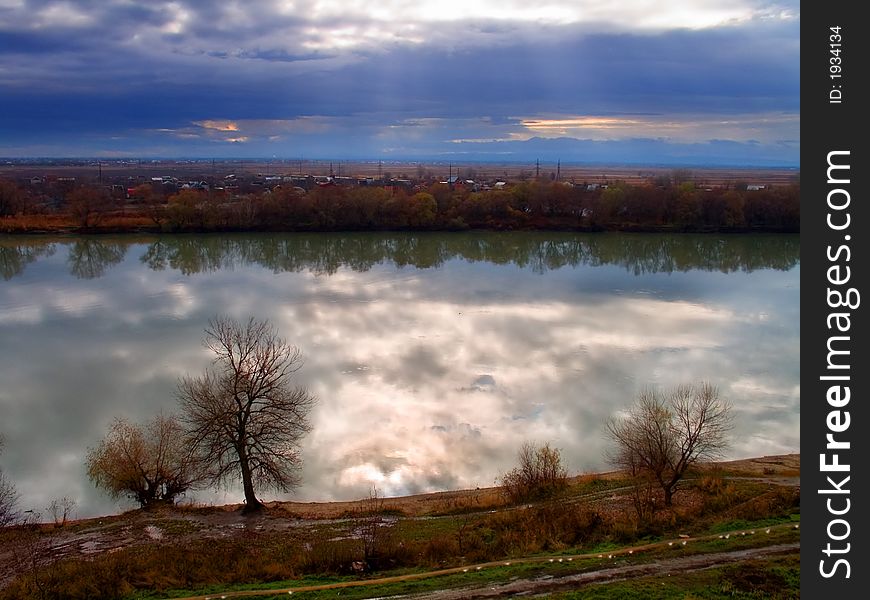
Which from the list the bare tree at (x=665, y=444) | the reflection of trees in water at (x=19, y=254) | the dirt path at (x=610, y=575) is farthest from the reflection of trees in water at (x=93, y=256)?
the dirt path at (x=610, y=575)

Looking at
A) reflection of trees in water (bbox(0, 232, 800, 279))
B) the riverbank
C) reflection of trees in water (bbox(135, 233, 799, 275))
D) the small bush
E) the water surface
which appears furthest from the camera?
reflection of trees in water (bbox(135, 233, 799, 275))

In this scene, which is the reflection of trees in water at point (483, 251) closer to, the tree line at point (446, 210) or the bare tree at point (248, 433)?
the tree line at point (446, 210)

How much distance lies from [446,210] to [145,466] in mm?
39745

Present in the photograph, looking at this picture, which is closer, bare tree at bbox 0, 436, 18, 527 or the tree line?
bare tree at bbox 0, 436, 18, 527

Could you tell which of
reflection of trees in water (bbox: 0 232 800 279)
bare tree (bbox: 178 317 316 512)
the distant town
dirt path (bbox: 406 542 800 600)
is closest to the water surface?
reflection of trees in water (bbox: 0 232 800 279)

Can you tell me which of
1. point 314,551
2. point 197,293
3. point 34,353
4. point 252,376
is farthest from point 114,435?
point 197,293

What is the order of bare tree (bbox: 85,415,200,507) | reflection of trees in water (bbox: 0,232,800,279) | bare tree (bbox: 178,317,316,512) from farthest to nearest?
reflection of trees in water (bbox: 0,232,800,279) → bare tree (bbox: 85,415,200,507) → bare tree (bbox: 178,317,316,512)

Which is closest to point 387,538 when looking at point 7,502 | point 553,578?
point 553,578

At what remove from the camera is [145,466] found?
12.3 m

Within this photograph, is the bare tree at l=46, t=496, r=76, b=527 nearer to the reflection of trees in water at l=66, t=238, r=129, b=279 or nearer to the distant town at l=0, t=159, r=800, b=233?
the reflection of trees in water at l=66, t=238, r=129, b=279

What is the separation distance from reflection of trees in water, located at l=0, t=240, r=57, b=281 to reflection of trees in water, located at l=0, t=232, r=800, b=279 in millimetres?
50

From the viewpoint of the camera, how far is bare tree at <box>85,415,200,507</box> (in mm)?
12094

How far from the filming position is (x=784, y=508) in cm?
1000

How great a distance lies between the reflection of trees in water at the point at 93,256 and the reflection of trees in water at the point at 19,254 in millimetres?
1411
